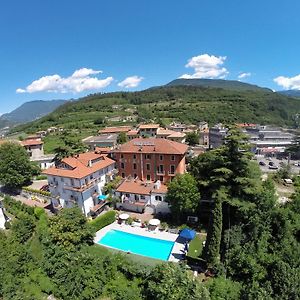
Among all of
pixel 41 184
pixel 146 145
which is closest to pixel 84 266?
pixel 146 145

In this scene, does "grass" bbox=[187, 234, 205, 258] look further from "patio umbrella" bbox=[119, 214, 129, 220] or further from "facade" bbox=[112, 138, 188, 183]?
"facade" bbox=[112, 138, 188, 183]

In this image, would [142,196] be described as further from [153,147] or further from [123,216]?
[153,147]

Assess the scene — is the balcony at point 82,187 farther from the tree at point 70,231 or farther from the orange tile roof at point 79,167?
the tree at point 70,231

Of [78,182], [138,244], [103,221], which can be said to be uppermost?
[78,182]

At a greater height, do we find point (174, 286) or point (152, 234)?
point (174, 286)

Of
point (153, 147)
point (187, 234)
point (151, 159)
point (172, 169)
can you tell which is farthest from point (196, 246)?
point (153, 147)

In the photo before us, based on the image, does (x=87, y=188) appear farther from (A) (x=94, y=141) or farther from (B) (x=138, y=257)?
(A) (x=94, y=141)
